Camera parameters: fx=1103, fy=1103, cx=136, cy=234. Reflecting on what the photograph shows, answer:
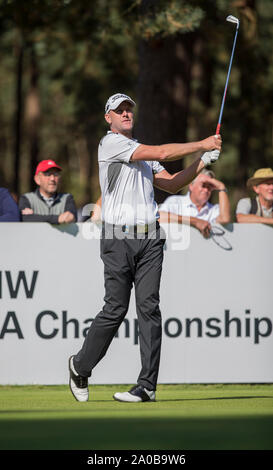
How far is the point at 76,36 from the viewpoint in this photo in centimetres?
Answer: 1819

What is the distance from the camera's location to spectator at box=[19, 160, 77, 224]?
31.9 feet

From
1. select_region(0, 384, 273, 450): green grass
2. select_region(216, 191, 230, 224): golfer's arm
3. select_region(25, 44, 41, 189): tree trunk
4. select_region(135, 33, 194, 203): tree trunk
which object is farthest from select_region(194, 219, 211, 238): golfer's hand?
A: select_region(25, 44, 41, 189): tree trunk

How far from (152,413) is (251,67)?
1451cm

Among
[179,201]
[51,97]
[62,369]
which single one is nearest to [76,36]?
[179,201]

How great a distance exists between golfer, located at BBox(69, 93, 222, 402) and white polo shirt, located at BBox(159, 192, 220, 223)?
2445 mm

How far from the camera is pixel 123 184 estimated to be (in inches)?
296

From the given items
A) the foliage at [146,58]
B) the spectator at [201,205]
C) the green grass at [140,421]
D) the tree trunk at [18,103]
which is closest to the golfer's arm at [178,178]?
the green grass at [140,421]

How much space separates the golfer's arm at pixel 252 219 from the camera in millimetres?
9734

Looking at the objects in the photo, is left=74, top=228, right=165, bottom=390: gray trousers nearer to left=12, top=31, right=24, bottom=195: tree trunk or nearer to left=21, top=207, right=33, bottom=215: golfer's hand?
left=21, top=207, right=33, bottom=215: golfer's hand

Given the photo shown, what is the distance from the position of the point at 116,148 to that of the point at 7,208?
8.32 ft

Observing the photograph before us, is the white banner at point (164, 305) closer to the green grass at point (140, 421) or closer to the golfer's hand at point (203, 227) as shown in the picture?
the golfer's hand at point (203, 227)

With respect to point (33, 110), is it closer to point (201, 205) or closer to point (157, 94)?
point (157, 94)

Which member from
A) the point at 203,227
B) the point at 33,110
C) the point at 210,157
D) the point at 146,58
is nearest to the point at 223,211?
the point at 203,227

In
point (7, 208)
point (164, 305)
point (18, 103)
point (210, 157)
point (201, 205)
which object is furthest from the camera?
point (18, 103)
